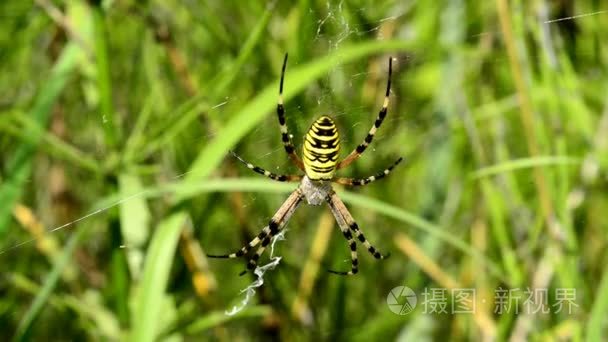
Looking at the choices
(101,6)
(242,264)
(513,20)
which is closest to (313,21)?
(101,6)

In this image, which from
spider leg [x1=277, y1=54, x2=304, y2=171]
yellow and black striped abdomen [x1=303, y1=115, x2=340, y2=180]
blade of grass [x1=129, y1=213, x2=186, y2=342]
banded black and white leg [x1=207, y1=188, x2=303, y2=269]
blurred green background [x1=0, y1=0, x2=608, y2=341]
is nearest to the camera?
blade of grass [x1=129, y1=213, x2=186, y2=342]

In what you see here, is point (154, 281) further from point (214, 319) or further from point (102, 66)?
point (102, 66)

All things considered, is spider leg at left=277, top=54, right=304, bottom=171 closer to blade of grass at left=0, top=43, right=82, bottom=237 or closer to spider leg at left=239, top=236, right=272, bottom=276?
spider leg at left=239, top=236, right=272, bottom=276

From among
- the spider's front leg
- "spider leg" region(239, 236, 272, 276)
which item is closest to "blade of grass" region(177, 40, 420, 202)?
"spider leg" region(239, 236, 272, 276)

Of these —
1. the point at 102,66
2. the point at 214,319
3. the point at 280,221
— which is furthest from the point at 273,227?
the point at 102,66

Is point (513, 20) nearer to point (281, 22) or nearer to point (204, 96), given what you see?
point (281, 22)

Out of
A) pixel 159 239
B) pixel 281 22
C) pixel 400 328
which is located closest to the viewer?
pixel 159 239
